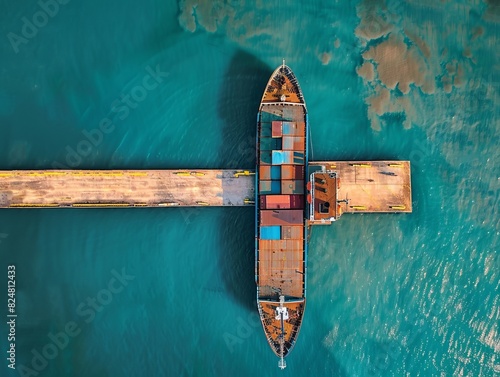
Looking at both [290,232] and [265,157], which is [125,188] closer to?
[265,157]

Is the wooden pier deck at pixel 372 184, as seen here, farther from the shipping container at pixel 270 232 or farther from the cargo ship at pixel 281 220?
the shipping container at pixel 270 232

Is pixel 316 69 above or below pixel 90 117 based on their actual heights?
above

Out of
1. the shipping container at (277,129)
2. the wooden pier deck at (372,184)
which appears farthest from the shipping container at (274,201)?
the shipping container at (277,129)

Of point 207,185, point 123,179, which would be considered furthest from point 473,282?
point 123,179

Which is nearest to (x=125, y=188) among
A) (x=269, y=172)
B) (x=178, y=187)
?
(x=178, y=187)

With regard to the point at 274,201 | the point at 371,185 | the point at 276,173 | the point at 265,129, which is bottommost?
the point at 274,201

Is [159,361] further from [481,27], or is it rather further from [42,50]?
[481,27]

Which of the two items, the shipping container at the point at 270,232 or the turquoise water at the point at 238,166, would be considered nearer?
the shipping container at the point at 270,232
